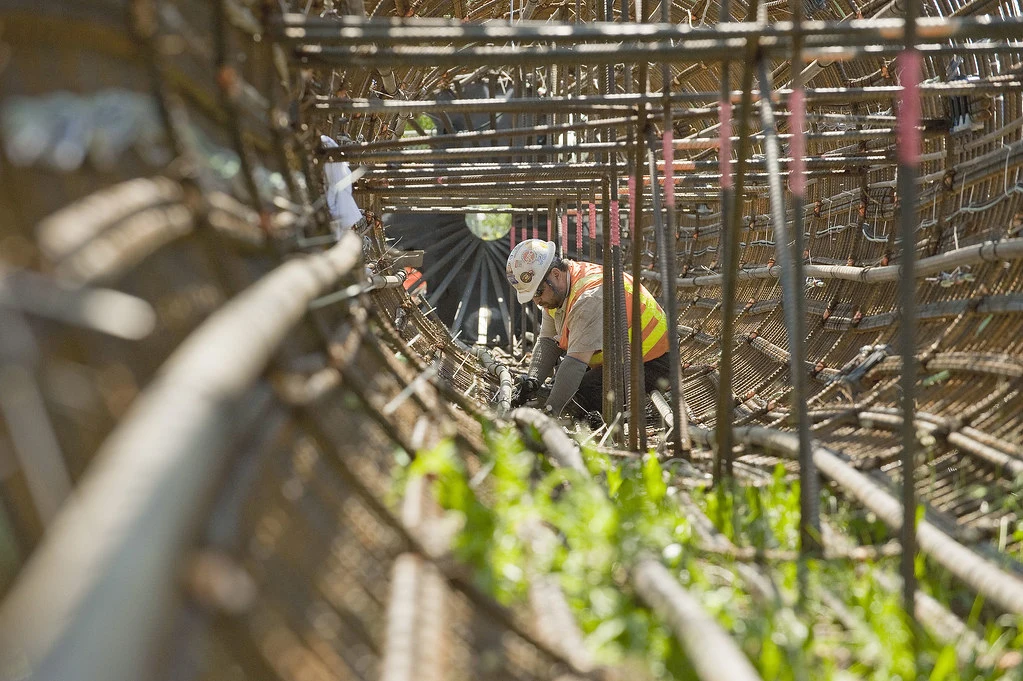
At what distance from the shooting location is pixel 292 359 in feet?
6.82

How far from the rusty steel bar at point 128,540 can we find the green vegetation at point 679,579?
0.88m

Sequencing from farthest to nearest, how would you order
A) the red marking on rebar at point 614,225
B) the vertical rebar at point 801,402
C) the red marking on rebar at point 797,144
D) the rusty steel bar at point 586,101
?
the red marking on rebar at point 614,225 < the rusty steel bar at point 586,101 < the red marking on rebar at point 797,144 < the vertical rebar at point 801,402

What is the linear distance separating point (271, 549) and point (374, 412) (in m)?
0.91

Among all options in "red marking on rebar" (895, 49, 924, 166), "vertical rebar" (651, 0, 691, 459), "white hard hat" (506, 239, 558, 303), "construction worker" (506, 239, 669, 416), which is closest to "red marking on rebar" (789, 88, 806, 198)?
"red marking on rebar" (895, 49, 924, 166)

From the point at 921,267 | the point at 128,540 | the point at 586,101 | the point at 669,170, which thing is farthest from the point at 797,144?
the point at 921,267

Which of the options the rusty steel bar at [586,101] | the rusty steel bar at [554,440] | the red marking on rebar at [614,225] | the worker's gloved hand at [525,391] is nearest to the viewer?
the rusty steel bar at [554,440]

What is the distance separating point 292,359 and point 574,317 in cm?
434

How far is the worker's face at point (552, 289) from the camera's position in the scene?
6.76 meters

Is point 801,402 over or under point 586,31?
under

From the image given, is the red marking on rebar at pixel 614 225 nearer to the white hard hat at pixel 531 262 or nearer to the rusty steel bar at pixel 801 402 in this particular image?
the white hard hat at pixel 531 262

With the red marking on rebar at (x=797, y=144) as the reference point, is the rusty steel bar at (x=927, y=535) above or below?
below

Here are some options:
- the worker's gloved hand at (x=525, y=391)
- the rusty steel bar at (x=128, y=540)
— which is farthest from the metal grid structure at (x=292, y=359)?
the worker's gloved hand at (x=525, y=391)

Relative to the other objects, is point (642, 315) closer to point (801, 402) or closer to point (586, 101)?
point (586, 101)

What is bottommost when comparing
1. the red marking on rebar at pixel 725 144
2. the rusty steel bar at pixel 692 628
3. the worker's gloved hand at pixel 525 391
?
the worker's gloved hand at pixel 525 391
